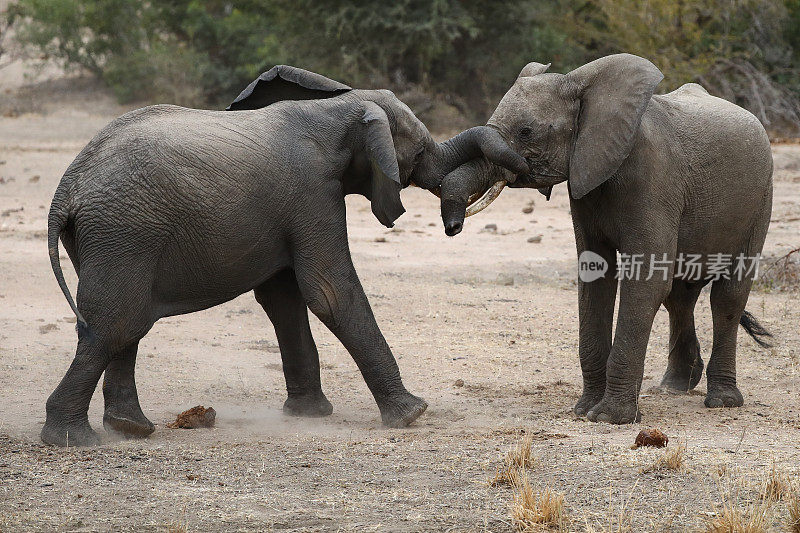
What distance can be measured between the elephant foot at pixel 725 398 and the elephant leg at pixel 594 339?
2.62ft

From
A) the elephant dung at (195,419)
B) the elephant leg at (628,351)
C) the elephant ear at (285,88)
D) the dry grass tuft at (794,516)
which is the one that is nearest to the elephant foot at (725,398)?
the elephant leg at (628,351)

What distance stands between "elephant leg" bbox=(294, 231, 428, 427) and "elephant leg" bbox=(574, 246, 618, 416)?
104cm

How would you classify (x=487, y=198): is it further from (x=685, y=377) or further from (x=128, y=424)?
(x=128, y=424)

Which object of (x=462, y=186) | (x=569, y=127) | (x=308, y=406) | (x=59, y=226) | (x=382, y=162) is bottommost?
(x=308, y=406)

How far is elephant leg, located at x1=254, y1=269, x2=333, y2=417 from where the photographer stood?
22.6 ft

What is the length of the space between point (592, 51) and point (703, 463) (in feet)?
62.1

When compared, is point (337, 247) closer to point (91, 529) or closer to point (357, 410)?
point (357, 410)

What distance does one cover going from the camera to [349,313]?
641cm

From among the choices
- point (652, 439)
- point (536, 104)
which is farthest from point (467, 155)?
point (652, 439)

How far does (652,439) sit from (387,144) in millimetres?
2102

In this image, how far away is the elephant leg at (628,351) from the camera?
6.47m

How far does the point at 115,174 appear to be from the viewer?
5766mm

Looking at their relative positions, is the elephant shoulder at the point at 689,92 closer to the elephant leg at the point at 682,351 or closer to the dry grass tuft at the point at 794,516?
the elephant leg at the point at 682,351

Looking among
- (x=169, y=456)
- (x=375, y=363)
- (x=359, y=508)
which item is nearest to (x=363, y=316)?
(x=375, y=363)
